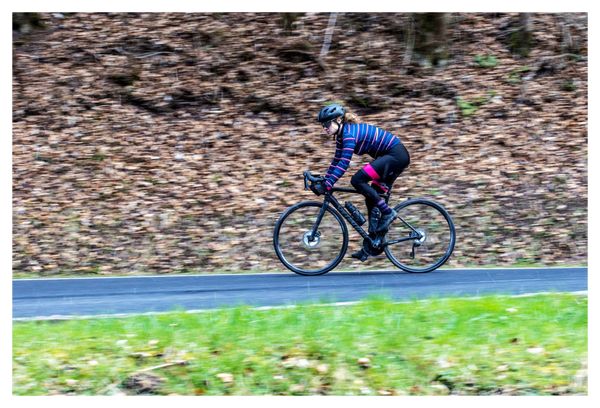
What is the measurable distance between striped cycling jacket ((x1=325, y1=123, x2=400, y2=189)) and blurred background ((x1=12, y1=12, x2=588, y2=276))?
1.79 m

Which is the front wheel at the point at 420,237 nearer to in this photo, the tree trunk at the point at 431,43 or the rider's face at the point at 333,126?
the rider's face at the point at 333,126

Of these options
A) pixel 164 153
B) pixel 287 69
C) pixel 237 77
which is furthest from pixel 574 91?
pixel 164 153

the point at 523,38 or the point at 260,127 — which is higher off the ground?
the point at 523,38

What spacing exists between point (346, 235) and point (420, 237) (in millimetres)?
960

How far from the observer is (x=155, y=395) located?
20.3 feet

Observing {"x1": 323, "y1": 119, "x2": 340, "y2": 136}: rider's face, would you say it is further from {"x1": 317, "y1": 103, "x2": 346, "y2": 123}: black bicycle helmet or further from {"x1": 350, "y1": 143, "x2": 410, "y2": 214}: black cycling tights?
{"x1": 350, "y1": 143, "x2": 410, "y2": 214}: black cycling tights

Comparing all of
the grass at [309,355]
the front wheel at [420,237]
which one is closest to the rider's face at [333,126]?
the front wheel at [420,237]

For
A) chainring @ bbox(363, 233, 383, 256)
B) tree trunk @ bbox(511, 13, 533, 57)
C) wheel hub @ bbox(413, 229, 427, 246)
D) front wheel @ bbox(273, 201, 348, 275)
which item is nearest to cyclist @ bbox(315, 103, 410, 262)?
chainring @ bbox(363, 233, 383, 256)

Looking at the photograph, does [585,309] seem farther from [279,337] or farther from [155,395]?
[155,395]

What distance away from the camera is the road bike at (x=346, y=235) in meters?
9.55

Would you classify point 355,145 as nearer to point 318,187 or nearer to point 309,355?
point 318,187

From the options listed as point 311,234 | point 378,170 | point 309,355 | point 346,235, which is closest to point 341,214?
point 346,235

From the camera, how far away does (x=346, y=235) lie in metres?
9.55

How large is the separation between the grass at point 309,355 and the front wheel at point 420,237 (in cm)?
259
